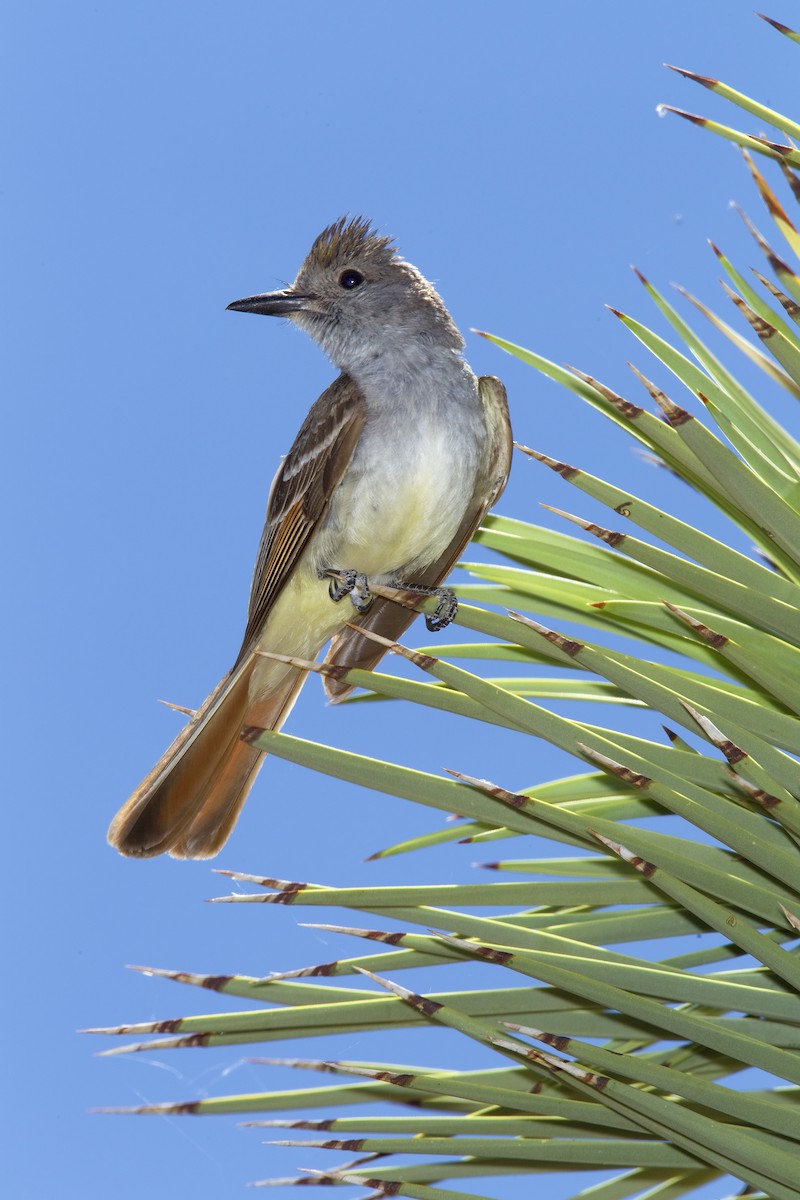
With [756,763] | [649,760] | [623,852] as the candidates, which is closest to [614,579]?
[649,760]

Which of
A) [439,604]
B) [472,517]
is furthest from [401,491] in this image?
[439,604]

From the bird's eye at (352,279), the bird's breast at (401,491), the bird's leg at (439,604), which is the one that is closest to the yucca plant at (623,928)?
the bird's leg at (439,604)

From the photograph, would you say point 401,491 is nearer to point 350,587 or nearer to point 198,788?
point 350,587

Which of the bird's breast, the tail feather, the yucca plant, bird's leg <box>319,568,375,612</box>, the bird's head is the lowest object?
the yucca plant

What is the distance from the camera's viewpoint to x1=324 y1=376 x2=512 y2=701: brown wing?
2852mm

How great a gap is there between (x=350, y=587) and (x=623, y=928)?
1263 millimetres

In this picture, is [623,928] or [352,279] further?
[352,279]

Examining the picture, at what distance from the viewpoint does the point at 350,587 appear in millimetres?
2676

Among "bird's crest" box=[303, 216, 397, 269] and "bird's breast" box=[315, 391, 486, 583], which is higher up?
"bird's crest" box=[303, 216, 397, 269]

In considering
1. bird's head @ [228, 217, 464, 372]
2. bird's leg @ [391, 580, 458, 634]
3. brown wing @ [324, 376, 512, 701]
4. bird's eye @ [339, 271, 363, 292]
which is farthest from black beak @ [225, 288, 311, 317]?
bird's leg @ [391, 580, 458, 634]

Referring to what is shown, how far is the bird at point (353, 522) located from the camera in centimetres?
242

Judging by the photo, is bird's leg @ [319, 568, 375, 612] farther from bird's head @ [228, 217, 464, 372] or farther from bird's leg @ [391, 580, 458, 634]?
bird's head @ [228, 217, 464, 372]

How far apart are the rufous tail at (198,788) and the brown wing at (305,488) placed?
157mm

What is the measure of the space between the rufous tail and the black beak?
1.08 metres
